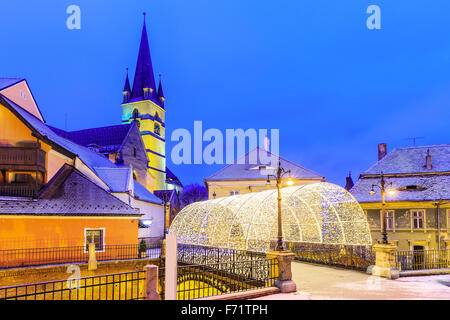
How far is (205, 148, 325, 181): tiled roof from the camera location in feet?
139

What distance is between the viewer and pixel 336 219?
1858 cm

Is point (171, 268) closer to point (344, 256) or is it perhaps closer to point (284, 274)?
point (284, 274)

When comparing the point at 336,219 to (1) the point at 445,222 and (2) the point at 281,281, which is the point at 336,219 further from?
(1) the point at 445,222

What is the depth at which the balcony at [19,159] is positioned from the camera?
71.6ft

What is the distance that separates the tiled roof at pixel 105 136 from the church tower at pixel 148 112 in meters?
9.83

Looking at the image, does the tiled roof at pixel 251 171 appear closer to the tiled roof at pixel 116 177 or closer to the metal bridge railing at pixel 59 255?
the tiled roof at pixel 116 177

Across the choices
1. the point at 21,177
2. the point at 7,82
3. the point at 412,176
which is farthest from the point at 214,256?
the point at 412,176

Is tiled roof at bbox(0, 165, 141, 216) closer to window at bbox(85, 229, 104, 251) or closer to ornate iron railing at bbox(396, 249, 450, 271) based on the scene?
window at bbox(85, 229, 104, 251)

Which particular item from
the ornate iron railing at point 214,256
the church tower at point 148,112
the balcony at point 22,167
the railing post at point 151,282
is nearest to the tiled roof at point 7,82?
the balcony at point 22,167

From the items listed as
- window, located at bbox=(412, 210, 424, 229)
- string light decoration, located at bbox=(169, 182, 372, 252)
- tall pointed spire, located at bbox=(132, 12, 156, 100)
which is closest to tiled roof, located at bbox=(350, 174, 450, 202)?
window, located at bbox=(412, 210, 424, 229)

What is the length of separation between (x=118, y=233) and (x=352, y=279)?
54.1 ft

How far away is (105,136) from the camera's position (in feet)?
162
